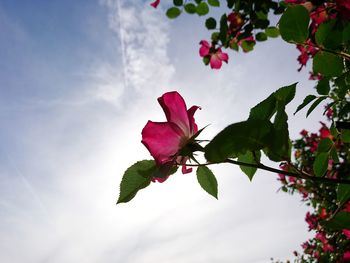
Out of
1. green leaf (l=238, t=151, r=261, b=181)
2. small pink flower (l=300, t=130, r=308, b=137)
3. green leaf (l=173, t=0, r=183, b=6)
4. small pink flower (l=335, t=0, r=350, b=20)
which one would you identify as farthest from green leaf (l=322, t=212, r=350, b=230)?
small pink flower (l=300, t=130, r=308, b=137)

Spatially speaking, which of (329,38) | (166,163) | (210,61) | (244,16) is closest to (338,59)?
(329,38)

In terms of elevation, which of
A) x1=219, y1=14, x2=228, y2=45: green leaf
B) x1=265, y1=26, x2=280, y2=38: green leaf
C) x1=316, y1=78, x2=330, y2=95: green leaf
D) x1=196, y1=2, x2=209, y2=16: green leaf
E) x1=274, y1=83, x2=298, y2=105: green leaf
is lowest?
x1=274, y1=83, x2=298, y2=105: green leaf

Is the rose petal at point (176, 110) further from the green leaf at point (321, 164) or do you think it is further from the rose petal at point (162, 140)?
the green leaf at point (321, 164)

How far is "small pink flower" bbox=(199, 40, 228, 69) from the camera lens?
8.83ft

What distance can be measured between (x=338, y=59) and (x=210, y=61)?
200 centimetres

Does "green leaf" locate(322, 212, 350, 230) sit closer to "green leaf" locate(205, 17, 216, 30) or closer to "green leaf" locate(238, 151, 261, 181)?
"green leaf" locate(238, 151, 261, 181)

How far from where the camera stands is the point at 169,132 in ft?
1.95

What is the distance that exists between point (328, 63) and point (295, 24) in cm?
15

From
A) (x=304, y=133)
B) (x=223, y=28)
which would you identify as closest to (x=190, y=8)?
(x=223, y=28)

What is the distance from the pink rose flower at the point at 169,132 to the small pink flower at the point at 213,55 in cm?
212

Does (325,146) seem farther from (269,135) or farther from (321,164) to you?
(269,135)

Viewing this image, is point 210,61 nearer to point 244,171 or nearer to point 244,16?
point 244,16

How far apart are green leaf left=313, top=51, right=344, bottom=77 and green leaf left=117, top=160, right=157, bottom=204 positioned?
0.46 meters

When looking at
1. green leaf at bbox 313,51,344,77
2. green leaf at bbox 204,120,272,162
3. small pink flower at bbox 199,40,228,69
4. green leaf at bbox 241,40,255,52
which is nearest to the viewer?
green leaf at bbox 204,120,272,162
